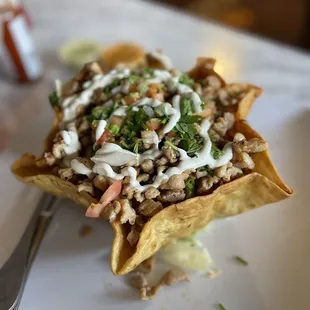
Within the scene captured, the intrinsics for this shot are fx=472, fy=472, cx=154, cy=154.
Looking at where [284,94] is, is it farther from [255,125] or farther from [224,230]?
[224,230]

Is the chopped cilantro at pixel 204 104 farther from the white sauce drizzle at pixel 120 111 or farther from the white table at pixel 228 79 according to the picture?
the white table at pixel 228 79

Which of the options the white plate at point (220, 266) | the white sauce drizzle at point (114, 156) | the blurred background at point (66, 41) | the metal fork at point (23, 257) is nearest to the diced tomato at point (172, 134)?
the white sauce drizzle at point (114, 156)

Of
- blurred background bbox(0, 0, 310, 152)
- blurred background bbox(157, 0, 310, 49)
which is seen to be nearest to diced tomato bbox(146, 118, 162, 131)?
blurred background bbox(0, 0, 310, 152)

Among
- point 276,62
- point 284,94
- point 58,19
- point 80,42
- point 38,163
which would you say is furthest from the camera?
point 58,19

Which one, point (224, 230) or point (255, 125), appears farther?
point (255, 125)

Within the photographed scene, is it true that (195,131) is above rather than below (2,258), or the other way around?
above

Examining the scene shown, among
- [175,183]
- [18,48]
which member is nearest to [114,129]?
[175,183]

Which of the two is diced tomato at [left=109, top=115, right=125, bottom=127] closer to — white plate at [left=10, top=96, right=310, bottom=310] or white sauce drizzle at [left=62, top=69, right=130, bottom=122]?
white sauce drizzle at [left=62, top=69, right=130, bottom=122]

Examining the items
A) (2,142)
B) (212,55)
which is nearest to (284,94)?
(212,55)
